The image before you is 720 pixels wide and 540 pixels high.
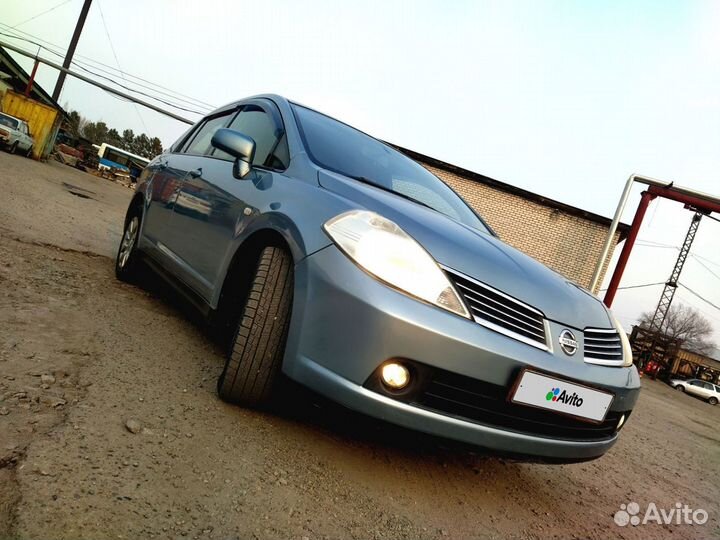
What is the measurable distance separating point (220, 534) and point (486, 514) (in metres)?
1.06

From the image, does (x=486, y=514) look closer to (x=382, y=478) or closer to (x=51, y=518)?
(x=382, y=478)

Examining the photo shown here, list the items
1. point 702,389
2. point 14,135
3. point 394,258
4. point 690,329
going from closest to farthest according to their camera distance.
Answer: point 394,258 → point 14,135 → point 702,389 → point 690,329

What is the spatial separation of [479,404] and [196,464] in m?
0.92

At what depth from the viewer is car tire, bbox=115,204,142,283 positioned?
3.56 m

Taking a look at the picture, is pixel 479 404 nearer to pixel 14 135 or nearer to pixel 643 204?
pixel 643 204

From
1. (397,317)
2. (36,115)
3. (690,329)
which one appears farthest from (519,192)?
(690,329)

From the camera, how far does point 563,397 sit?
5.50 feet

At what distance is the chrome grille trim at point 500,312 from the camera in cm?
160

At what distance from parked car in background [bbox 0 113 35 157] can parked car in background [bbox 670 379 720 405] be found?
107ft

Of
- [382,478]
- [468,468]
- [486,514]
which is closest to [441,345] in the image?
[382,478]

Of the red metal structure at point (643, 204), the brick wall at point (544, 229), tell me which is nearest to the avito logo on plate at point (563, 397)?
the red metal structure at point (643, 204)

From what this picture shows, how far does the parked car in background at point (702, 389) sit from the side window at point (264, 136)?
3009 cm

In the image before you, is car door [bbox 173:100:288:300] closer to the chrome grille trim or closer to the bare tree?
the chrome grille trim

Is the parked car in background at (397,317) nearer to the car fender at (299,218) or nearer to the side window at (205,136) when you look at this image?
the car fender at (299,218)
